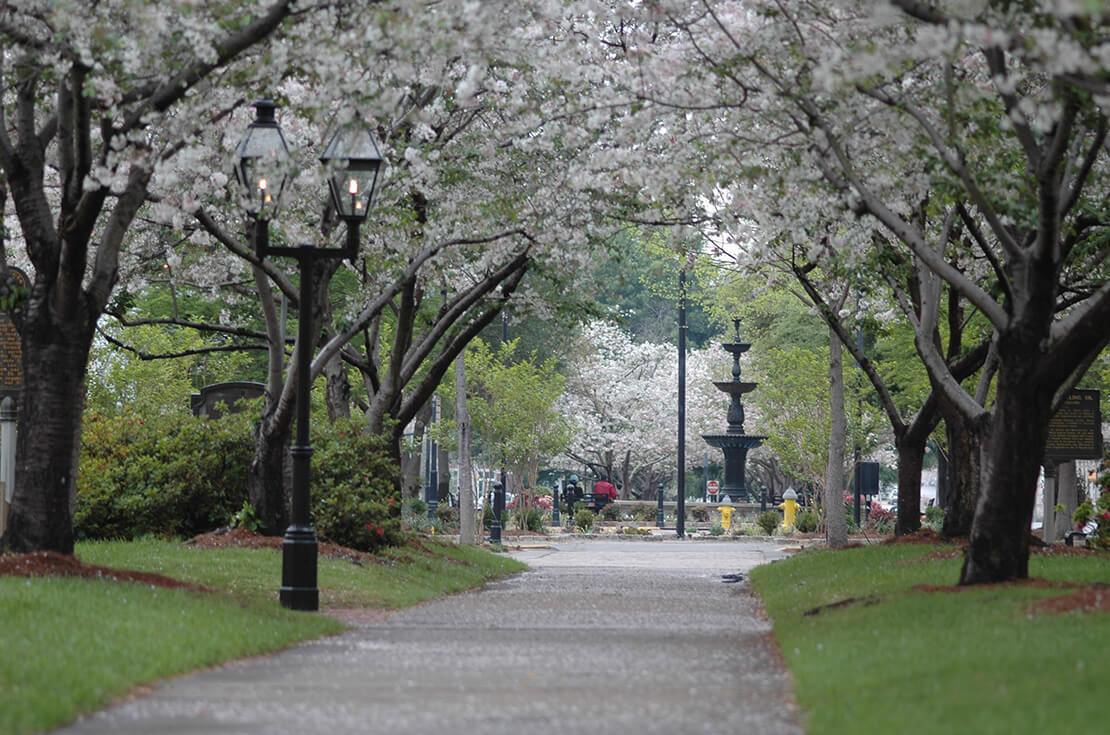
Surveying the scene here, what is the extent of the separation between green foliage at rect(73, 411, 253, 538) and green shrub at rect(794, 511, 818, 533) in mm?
25132

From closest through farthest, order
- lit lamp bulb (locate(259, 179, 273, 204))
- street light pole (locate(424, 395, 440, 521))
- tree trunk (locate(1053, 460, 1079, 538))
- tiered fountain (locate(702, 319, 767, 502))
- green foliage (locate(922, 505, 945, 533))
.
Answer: lit lamp bulb (locate(259, 179, 273, 204))
tree trunk (locate(1053, 460, 1079, 538))
green foliage (locate(922, 505, 945, 533))
tiered fountain (locate(702, 319, 767, 502))
street light pole (locate(424, 395, 440, 521))

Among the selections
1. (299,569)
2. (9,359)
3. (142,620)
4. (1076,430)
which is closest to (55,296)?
(299,569)

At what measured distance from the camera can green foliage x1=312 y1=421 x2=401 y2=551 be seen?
80.8 feet

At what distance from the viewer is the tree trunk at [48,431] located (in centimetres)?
1723

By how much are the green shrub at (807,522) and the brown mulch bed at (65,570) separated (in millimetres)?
32484

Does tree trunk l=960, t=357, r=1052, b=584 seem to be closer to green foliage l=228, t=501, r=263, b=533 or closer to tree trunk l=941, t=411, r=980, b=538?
tree trunk l=941, t=411, r=980, b=538

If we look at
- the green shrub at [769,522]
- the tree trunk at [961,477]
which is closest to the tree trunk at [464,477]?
the tree trunk at [961,477]

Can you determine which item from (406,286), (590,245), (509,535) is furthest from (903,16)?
(509,535)

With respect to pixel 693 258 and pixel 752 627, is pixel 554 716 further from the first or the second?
pixel 693 258

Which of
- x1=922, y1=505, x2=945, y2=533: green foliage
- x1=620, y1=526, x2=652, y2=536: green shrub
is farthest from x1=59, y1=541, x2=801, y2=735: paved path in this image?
x1=620, y1=526, x2=652, y2=536: green shrub

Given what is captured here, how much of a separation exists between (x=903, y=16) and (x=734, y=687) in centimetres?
626

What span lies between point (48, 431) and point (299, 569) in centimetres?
279

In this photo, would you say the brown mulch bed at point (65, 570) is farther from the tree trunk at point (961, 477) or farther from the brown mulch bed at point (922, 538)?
the tree trunk at point (961, 477)

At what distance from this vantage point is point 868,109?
56.8ft
